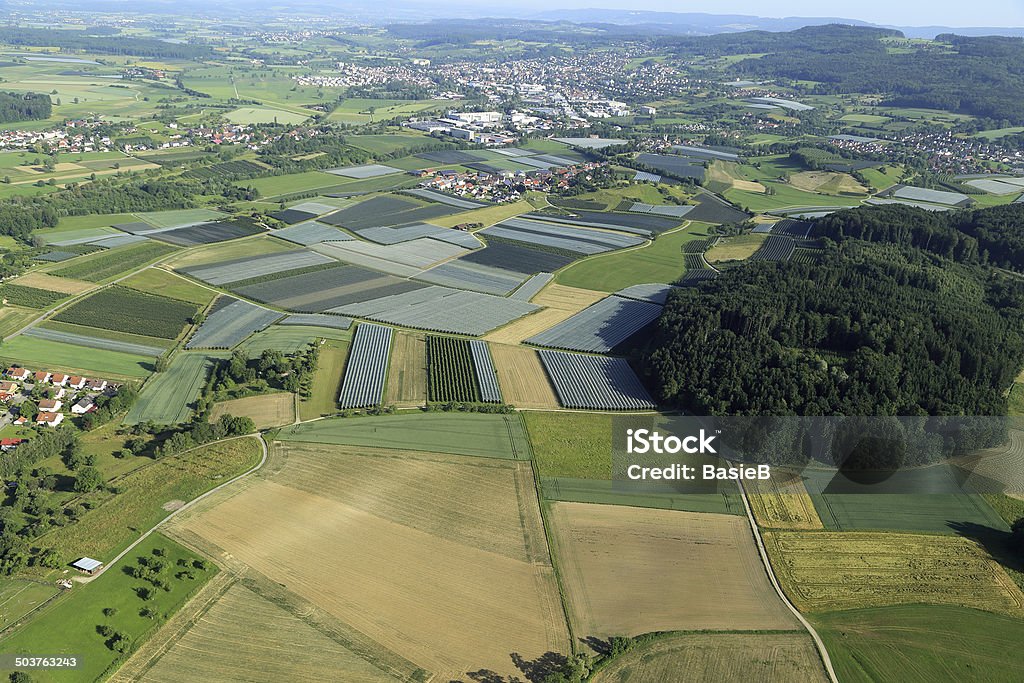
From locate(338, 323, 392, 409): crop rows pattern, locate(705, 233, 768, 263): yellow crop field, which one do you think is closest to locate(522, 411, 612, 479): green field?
locate(338, 323, 392, 409): crop rows pattern

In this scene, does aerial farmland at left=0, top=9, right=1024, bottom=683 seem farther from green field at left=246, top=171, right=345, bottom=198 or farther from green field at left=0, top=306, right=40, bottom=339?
green field at left=246, top=171, right=345, bottom=198

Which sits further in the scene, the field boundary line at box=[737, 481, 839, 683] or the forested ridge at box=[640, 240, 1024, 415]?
the forested ridge at box=[640, 240, 1024, 415]

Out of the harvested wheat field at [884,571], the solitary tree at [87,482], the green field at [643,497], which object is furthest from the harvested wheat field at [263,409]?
the harvested wheat field at [884,571]

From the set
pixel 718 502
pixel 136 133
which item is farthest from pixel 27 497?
pixel 136 133

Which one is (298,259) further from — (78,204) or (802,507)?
(802,507)

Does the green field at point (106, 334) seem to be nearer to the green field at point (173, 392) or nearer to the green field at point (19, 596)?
the green field at point (173, 392)

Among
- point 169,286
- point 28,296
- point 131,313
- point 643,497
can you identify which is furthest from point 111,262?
point 643,497

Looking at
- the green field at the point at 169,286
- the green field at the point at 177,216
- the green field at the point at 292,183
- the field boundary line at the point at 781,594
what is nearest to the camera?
the field boundary line at the point at 781,594
